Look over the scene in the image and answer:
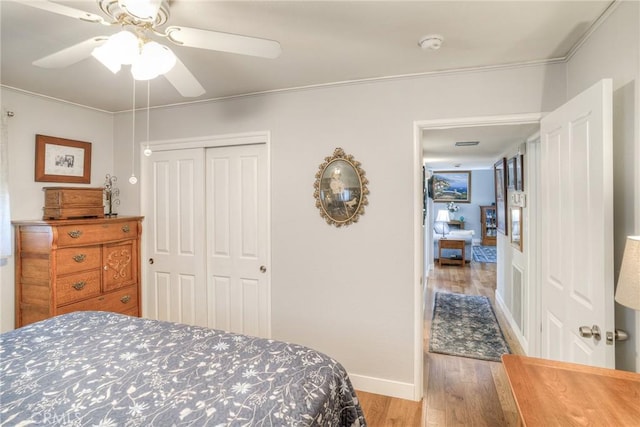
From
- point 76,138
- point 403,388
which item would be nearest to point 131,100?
point 76,138

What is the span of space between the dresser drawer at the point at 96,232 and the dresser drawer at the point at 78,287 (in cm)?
27

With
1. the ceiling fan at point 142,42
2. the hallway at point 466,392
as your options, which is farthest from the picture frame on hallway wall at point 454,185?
the ceiling fan at point 142,42

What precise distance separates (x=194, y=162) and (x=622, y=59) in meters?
3.09

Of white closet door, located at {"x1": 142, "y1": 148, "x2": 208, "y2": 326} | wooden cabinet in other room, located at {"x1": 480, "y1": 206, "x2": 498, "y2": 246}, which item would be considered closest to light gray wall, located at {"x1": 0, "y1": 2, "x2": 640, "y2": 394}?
white closet door, located at {"x1": 142, "y1": 148, "x2": 208, "y2": 326}

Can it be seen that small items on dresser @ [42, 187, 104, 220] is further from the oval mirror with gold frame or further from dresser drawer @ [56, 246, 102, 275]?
the oval mirror with gold frame

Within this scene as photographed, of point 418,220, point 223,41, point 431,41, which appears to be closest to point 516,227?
point 418,220

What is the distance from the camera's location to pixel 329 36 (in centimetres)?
182

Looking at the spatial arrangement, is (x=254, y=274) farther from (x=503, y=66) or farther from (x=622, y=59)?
(x=622, y=59)

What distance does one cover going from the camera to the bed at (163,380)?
42.4 inches

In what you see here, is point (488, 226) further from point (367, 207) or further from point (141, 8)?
point (141, 8)

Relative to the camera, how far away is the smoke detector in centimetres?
181

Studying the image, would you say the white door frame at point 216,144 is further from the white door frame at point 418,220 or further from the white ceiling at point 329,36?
the white door frame at point 418,220

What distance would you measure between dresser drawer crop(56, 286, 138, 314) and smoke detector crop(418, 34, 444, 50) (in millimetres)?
3168

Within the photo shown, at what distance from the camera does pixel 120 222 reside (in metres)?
3.00
